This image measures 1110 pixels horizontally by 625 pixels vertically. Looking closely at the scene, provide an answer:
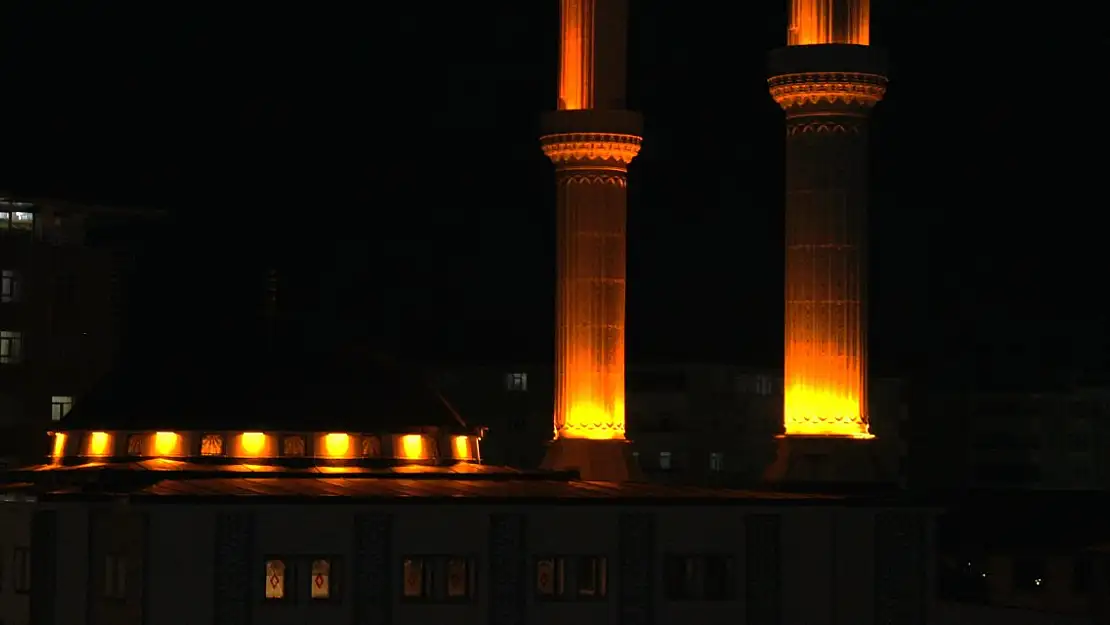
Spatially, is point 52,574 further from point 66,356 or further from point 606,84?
point 66,356

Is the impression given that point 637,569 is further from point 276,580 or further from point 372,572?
point 276,580

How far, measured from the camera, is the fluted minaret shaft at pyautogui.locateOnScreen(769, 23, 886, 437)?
63000 millimetres

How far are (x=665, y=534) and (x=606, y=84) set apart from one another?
67.7ft

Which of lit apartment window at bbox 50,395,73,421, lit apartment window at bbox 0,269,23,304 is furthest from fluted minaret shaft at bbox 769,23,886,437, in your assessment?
lit apartment window at bbox 0,269,23,304

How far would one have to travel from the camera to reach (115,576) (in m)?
57.3

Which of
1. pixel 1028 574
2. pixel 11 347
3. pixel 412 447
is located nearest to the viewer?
pixel 412 447

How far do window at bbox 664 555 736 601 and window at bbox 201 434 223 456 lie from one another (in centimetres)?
1719

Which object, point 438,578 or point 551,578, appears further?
point 551,578

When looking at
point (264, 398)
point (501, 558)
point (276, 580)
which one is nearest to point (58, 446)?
point (264, 398)

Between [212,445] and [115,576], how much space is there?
12.0 meters

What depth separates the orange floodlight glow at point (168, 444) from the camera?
69188mm

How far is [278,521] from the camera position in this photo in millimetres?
54594

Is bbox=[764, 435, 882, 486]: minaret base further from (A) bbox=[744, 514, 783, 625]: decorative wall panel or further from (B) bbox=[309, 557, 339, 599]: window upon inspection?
(B) bbox=[309, 557, 339, 599]: window

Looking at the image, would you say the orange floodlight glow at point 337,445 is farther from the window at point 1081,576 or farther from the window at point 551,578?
the window at point 1081,576
